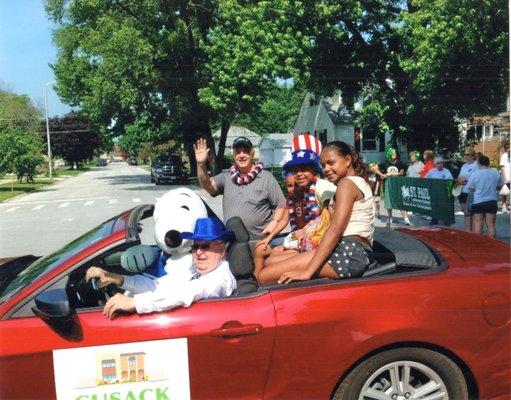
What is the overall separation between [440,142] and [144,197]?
A: 1473 centimetres

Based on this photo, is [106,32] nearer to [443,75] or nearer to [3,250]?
[443,75]

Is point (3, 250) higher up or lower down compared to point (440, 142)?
lower down

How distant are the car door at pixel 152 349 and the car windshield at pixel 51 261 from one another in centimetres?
30

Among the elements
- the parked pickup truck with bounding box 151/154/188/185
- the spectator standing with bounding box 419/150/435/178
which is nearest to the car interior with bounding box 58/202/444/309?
the spectator standing with bounding box 419/150/435/178

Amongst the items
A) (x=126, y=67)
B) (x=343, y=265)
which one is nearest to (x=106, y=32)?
(x=126, y=67)

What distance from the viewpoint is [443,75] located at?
20578 mm

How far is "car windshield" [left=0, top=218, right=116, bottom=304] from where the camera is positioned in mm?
3012

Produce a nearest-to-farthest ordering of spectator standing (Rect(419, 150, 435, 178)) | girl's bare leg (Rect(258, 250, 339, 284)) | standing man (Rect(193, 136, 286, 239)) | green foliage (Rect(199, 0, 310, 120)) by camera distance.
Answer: girl's bare leg (Rect(258, 250, 339, 284)) → standing man (Rect(193, 136, 286, 239)) → spectator standing (Rect(419, 150, 435, 178)) → green foliage (Rect(199, 0, 310, 120))

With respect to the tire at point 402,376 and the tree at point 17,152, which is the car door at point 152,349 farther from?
the tree at point 17,152

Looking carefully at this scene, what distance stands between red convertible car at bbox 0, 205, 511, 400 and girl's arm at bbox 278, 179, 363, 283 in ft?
0.44

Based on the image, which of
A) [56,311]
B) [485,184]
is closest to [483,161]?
[485,184]

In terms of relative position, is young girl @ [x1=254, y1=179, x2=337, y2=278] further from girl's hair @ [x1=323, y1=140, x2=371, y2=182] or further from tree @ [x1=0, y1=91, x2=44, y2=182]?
tree @ [x1=0, y1=91, x2=44, y2=182]

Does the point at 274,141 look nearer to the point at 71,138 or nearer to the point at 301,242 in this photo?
the point at 71,138

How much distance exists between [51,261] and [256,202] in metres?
2.00
